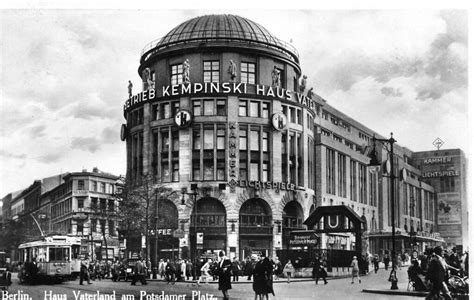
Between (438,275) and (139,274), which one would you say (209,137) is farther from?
(438,275)

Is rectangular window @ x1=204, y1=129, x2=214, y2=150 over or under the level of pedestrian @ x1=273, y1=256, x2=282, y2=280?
over

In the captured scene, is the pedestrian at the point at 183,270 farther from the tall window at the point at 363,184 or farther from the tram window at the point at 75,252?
the tall window at the point at 363,184

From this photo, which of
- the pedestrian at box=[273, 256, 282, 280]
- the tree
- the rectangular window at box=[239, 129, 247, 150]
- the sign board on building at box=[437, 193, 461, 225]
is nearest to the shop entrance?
the rectangular window at box=[239, 129, 247, 150]

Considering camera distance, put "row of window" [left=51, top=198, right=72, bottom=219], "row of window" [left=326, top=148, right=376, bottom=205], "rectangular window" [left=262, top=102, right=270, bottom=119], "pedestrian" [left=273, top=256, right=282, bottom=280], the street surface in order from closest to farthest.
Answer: the street surface, "pedestrian" [left=273, top=256, right=282, bottom=280], "rectangular window" [left=262, top=102, right=270, bottom=119], "row of window" [left=326, top=148, right=376, bottom=205], "row of window" [left=51, top=198, right=72, bottom=219]

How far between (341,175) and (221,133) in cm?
1955

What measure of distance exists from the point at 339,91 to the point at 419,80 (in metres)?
9.46

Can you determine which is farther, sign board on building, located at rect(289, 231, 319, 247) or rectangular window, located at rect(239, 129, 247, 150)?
rectangular window, located at rect(239, 129, 247, 150)

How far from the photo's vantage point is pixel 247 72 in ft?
224

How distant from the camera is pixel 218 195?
2591 inches

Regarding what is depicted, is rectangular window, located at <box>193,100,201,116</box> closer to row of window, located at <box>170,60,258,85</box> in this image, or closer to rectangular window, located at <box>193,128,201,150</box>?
rectangular window, located at <box>193,128,201,150</box>

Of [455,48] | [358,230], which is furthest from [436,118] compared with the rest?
[358,230]

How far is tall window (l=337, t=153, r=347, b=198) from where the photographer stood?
7881 cm

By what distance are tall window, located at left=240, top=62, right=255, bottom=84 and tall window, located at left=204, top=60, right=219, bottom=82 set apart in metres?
2.60

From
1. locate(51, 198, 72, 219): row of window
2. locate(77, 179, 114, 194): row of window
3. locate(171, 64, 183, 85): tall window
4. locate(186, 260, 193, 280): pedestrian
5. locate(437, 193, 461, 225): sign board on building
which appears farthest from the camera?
locate(51, 198, 72, 219): row of window
